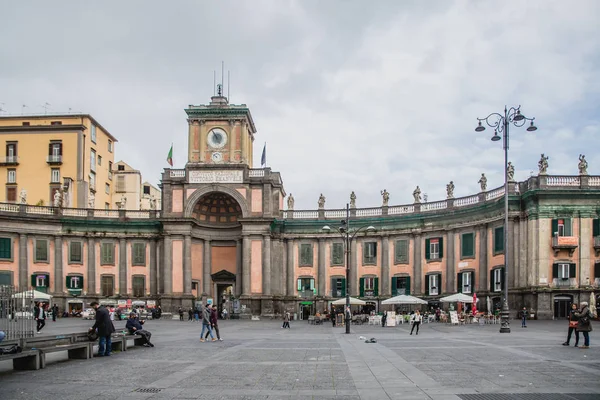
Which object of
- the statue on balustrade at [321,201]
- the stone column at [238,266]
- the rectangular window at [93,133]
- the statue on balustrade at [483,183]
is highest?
the rectangular window at [93,133]

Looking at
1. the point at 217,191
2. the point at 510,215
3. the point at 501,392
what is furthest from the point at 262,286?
the point at 501,392

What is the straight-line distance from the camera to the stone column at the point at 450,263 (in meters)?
59.9

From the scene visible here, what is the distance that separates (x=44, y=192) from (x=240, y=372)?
6459cm

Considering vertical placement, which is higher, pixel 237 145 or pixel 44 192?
pixel 237 145

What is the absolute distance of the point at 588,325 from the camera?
23000 mm

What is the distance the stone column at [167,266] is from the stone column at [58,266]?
34.2 feet

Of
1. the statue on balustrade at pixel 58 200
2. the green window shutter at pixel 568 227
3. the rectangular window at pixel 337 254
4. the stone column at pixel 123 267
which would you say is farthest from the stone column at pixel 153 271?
the green window shutter at pixel 568 227

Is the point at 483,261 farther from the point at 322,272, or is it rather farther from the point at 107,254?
the point at 107,254

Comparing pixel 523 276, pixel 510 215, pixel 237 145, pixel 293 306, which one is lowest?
pixel 293 306

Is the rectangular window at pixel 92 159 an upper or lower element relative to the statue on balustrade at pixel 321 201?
upper

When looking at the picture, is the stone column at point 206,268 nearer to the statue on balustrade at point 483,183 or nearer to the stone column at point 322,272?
the stone column at point 322,272

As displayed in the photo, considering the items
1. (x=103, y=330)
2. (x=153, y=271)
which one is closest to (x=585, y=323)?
(x=103, y=330)

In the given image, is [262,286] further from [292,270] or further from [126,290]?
[126,290]

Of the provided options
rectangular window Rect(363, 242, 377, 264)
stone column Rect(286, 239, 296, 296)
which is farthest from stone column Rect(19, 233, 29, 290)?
rectangular window Rect(363, 242, 377, 264)
